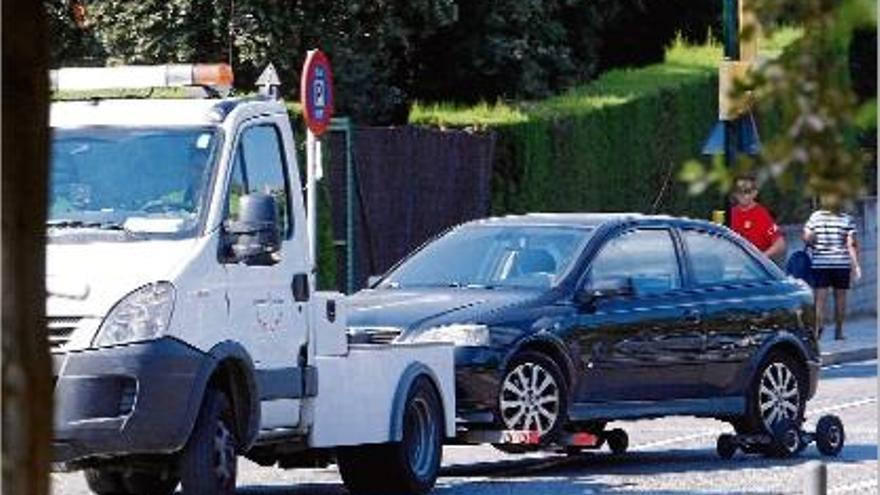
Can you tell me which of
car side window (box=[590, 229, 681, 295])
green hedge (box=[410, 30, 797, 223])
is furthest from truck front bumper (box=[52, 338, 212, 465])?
green hedge (box=[410, 30, 797, 223])

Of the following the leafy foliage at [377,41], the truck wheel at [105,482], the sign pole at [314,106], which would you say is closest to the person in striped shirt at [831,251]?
the leafy foliage at [377,41]

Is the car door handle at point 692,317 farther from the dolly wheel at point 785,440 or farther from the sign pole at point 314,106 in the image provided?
the sign pole at point 314,106

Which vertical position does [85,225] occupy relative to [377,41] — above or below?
below

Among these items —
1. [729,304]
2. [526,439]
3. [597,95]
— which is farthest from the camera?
[597,95]

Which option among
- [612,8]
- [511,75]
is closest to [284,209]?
[511,75]

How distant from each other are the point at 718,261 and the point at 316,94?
5818mm

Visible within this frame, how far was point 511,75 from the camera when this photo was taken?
114 ft

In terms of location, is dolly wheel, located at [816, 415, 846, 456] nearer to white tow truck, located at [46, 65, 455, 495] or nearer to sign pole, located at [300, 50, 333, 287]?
white tow truck, located at [46, 65, 455, 495]

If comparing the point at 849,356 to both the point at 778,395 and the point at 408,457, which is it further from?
the point at 408,457

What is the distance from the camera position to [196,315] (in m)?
13.3

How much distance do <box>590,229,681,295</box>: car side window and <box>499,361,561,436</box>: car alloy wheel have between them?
0.97m

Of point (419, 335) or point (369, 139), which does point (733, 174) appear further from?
point (369, 139)

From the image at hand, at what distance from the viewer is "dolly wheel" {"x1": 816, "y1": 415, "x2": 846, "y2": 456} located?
57.7 feet

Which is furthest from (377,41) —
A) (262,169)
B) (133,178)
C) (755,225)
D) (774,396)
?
(133,178)
